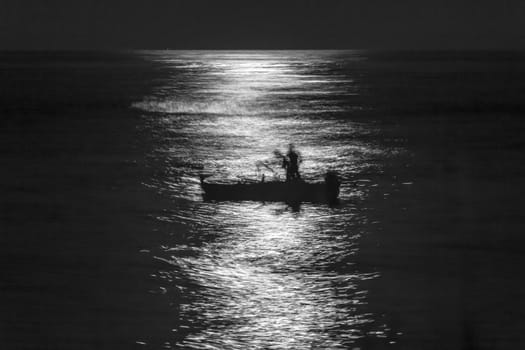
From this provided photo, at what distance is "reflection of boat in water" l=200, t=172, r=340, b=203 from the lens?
85.0 ft

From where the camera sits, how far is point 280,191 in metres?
25.9

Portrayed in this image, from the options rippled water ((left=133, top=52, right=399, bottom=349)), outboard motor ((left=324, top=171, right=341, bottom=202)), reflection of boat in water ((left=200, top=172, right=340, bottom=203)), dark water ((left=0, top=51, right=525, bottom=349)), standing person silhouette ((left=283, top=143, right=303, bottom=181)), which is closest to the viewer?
rippled water ((left=133, top=52, right=399, bottom=349))

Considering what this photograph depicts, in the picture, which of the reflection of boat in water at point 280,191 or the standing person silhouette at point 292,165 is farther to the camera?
the reflection of boat in water at point 280,191

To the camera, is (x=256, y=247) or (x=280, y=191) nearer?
(x=256, y=247)

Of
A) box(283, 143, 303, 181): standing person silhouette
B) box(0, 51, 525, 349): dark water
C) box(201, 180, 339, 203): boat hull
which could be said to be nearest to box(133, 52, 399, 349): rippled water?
box(0, 51, 525, 349): dark water

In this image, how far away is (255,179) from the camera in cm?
3238

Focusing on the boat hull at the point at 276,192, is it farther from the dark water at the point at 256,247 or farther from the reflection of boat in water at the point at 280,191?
the dark water at the point at 256,247

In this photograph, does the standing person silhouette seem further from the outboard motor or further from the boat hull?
the outboard motor

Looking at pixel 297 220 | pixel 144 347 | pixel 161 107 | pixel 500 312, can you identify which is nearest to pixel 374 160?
pixel 297 220

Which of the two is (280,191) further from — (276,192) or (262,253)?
(262,253)

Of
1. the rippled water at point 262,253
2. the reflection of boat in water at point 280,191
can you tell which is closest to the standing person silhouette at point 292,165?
the reflection of boat in water at point 280,191

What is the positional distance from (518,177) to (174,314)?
19.5 meters

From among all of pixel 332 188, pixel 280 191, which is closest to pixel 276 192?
pixel 280 191

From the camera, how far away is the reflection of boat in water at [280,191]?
2591 centimetres
